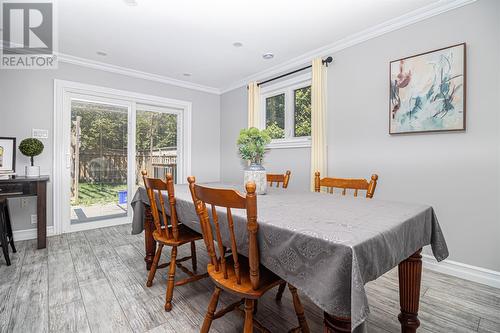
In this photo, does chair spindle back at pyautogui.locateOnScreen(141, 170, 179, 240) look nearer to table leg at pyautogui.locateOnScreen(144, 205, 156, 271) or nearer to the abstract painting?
table leg at pyautogui.locateOnScreen(144, 205, 156, 271)

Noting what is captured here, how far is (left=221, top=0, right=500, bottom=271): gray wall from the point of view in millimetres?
2084

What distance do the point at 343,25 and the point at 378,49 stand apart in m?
0.47

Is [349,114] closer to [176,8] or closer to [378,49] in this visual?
[378,49]

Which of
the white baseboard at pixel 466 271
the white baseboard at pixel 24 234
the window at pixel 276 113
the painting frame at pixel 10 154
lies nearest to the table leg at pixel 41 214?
the painting frame at pixel 10 154

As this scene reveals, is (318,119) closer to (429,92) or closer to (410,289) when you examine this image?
(429,92)

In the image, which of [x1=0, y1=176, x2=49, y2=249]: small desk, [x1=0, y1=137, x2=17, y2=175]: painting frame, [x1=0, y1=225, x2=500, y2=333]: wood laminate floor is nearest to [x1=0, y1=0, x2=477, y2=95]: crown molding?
[x1=0, y1=137, x2=17, y2=175]: painting frame

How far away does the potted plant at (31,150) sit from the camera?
9.70 ft

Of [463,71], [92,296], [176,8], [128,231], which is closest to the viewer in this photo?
[92,296]

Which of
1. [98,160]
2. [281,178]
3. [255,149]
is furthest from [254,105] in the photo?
[98,160]

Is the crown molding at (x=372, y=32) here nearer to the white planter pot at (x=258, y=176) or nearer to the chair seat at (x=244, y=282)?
the white planter pot at (x=258, y=176)

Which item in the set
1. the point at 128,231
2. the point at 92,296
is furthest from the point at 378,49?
the point at 128,231

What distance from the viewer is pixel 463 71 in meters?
2.17

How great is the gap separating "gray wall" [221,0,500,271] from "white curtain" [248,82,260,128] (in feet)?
4.24

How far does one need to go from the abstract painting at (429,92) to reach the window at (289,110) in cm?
118
